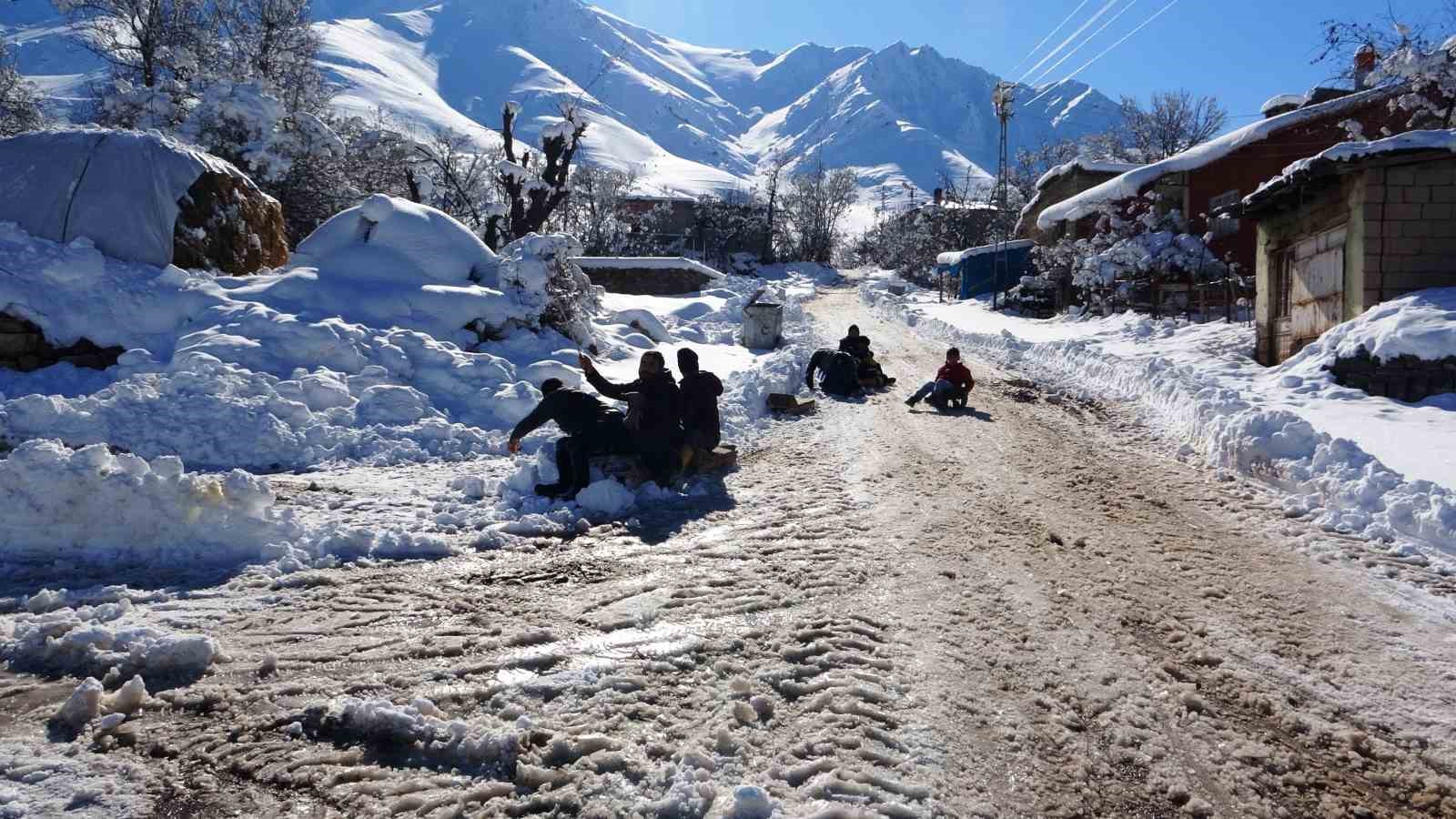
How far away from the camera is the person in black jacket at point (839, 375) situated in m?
11.7

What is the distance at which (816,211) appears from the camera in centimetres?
6775

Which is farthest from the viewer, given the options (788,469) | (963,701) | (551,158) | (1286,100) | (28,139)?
(1286,100)

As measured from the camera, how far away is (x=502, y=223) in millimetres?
27719

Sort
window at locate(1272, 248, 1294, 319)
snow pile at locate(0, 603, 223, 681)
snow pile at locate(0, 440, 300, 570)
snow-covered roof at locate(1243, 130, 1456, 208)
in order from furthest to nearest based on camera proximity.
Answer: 1. window at locate(1272, 248, 1294, 319)
2. snow-covered roof at locate(1243, 130, 1456, 208)
3. snow pile at locate(0, 440, 300, 570)
4. snow pile at locate(0, 603, 223, 681)

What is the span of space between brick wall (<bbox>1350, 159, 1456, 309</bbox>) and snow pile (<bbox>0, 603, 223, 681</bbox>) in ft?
45.0

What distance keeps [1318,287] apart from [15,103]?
34132mm

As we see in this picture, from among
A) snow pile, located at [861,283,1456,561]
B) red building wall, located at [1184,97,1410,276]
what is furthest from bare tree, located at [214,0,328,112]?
red building wall, located at [1184,97,1410,276]

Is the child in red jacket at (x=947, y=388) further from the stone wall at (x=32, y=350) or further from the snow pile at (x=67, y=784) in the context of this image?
the stone wall at (x=32, y=350)

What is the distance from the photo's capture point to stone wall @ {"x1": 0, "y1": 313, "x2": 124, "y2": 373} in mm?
8672

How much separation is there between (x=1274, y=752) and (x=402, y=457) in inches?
266

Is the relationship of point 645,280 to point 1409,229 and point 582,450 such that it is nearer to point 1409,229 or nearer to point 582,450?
point 1409,229

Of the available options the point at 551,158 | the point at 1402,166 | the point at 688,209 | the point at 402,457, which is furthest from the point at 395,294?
the point at 688,209

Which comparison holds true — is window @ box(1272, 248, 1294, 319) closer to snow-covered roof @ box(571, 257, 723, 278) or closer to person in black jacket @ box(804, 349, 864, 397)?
person in black jacket @ box(804, 349, 864, 397)

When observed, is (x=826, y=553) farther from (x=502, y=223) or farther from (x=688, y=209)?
(x=688, y=209)
